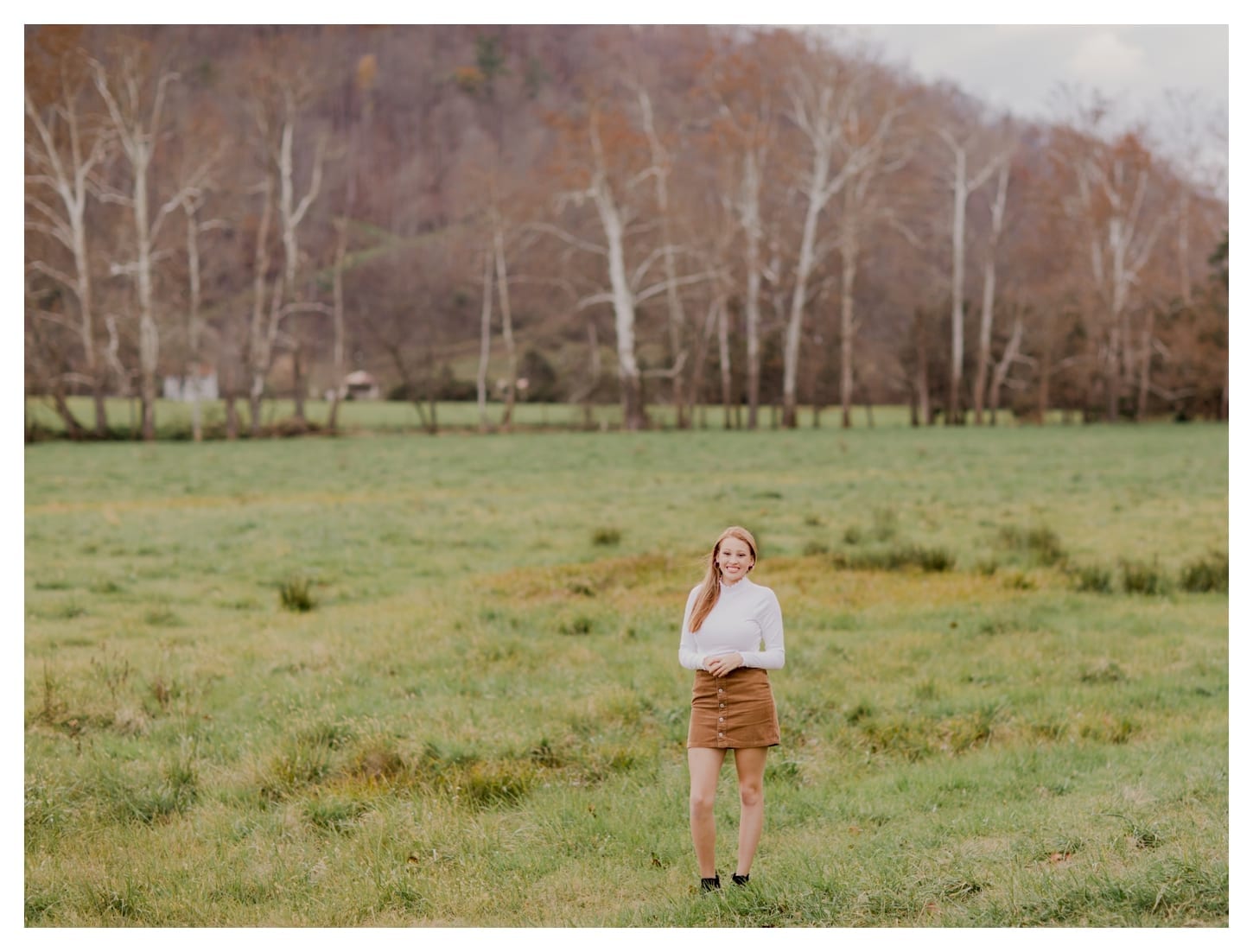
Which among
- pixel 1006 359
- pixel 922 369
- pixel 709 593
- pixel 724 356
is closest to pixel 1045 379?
pixel 1006 359

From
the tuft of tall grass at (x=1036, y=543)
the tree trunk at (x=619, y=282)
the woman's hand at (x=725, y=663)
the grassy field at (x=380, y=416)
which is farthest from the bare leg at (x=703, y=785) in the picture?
the grassy field at (x=380, y=416)

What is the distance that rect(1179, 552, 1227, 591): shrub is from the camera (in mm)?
11656

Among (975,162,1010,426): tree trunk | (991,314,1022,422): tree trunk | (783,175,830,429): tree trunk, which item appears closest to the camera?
(783,175,830,429): tree trunk

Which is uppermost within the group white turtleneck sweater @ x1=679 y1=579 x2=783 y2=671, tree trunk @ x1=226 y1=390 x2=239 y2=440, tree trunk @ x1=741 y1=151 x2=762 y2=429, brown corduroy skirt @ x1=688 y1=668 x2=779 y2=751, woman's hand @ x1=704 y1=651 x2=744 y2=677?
tree trunk @ x1=741 y1=151 x2=762 y2=429

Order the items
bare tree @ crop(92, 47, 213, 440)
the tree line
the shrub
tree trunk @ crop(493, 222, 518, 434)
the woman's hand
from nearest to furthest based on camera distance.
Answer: the woman's hand, the shrub, bare tree @ crop(92, 47, 213, 440), the tree line, tree trunk @ crop(493, 222, 518, 434)

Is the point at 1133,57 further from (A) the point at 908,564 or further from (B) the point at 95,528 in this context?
(B) the point at 95,528

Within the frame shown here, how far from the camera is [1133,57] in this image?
8.89 metres

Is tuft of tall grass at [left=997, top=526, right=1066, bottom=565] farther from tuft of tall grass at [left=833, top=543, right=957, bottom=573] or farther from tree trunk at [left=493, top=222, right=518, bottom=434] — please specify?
tree trunk at [left=493, top=222, right=518, bottom=434]

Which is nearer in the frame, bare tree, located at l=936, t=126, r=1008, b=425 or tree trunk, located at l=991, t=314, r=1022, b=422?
bare tree, located at l=936, t=126, r=1008, b=425

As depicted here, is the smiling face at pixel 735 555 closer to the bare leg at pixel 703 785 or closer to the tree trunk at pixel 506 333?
the bare leg at pixel 703 785

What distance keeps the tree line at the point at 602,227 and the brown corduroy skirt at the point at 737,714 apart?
35079mm

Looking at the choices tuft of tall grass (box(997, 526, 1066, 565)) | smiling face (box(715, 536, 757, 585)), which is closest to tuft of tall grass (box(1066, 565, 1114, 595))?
tuft of tall grass (box(997, 526, 1066, 565))

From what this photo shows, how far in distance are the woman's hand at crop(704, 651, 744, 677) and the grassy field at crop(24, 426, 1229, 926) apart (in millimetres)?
1040

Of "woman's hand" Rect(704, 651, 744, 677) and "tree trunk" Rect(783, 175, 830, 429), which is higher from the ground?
"tree trunk" Rect(783, 175, 830, 429)
